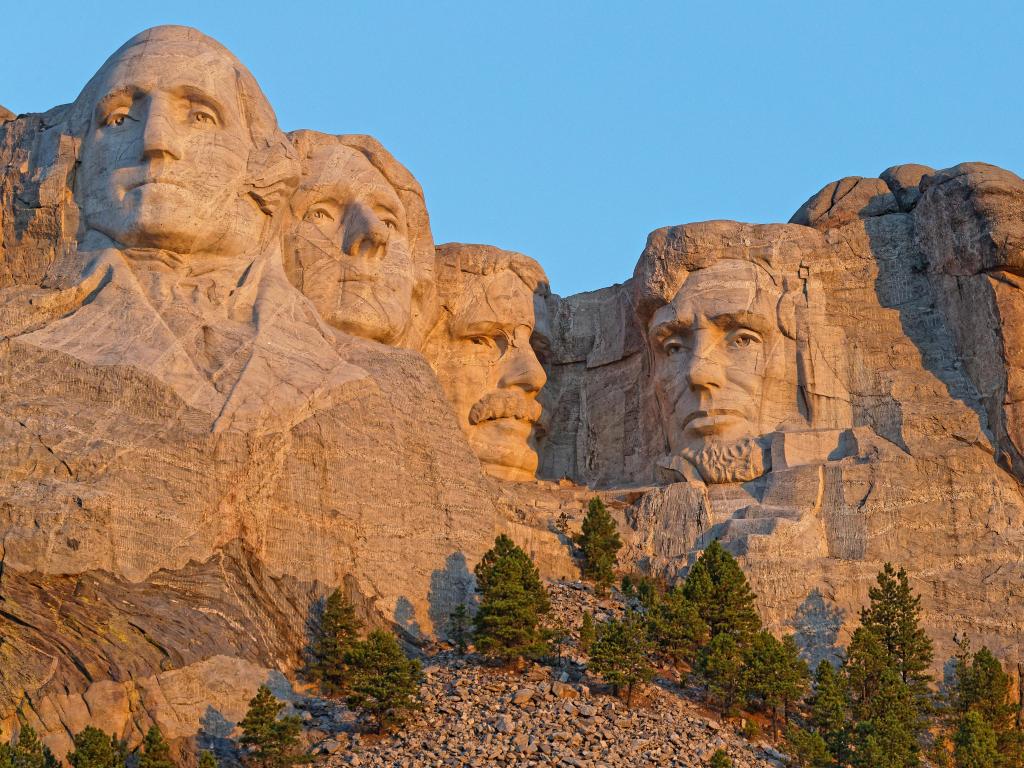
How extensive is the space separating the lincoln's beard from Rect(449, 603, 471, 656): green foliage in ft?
16.8

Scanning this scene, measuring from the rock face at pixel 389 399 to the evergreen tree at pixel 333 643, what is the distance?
343 mm

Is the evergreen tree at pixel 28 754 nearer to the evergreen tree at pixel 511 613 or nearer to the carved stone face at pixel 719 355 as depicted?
the evergreen tree at pixel 511 613

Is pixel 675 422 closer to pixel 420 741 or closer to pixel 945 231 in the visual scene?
pixel 945 231

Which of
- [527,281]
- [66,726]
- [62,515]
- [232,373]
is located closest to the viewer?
[66,726]

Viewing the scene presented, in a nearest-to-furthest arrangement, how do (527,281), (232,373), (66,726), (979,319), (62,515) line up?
(66,726)
(62,515)
(232,373)
(979,319)
(527,281)

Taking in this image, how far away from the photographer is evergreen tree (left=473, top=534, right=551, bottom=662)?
27719mm

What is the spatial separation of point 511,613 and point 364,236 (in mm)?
7979

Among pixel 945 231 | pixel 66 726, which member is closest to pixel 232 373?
pixel 66 726

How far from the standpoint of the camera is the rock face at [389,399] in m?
27.9

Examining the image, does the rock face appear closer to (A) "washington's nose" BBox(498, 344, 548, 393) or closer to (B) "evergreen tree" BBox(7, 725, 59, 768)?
(A) "washington's nose" BBox(498, 344, 548, 393)

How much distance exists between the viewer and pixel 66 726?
2580cm

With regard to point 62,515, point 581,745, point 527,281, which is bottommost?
point 581,745

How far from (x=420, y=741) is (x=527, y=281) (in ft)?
38.9

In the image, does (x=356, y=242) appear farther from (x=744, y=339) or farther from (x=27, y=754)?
(x=27, y=754)
